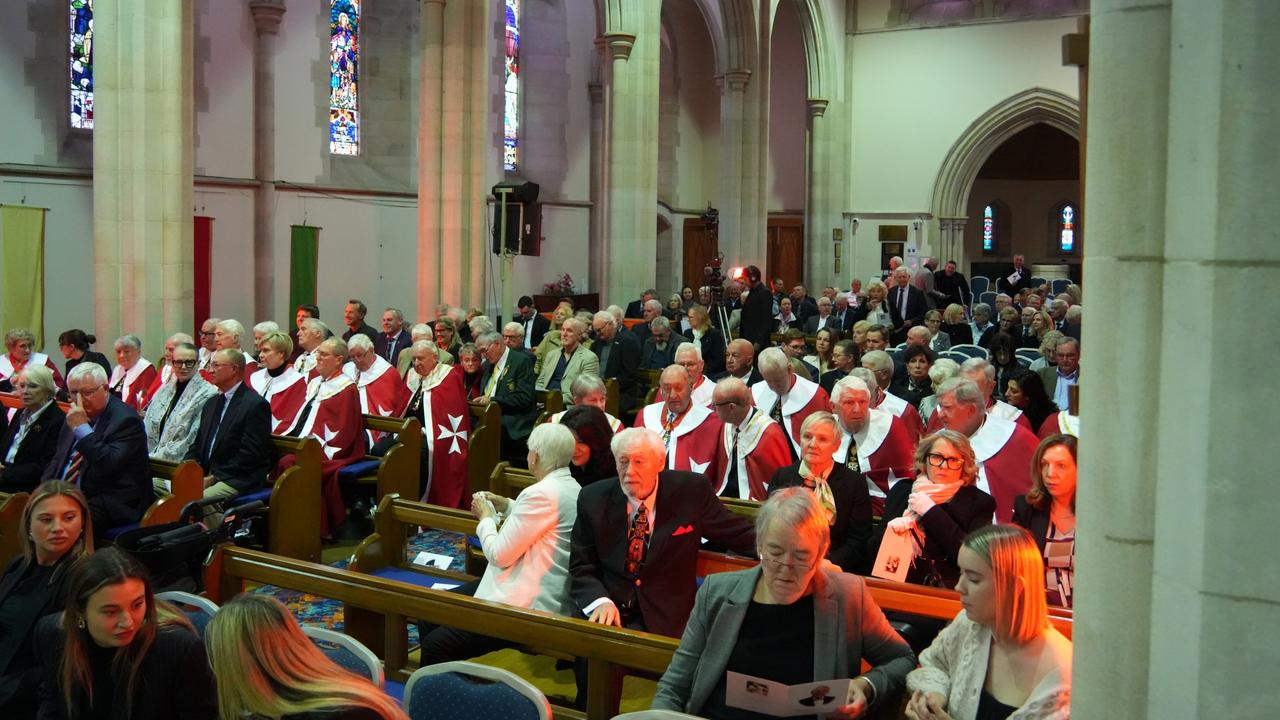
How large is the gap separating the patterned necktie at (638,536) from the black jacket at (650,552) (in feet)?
0.06

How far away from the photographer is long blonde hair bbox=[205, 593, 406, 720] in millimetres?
2795

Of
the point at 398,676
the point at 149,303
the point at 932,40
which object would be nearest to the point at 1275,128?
the point at 398,676

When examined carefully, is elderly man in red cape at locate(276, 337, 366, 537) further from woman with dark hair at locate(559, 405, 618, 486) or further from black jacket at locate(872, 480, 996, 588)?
black jacket at locate(872, 480, 996, 588)

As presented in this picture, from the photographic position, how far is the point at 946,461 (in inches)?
181

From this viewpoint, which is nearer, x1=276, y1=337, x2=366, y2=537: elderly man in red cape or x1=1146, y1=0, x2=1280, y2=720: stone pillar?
x1=1146, y1=0, x2=1280, y2=720: stone pillar

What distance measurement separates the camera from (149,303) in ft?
32.9

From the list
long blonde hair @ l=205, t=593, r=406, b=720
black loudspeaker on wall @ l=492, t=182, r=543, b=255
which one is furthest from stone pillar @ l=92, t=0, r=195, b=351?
long blonde hair @ l=205, t=593, r=406, b=720

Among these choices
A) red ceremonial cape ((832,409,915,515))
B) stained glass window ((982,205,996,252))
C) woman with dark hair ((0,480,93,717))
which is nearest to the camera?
woman with dark hair ((0,480,93,717))

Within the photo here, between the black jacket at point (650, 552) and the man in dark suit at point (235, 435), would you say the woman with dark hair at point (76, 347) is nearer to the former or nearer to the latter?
the man in dark suit at point (235, 435)

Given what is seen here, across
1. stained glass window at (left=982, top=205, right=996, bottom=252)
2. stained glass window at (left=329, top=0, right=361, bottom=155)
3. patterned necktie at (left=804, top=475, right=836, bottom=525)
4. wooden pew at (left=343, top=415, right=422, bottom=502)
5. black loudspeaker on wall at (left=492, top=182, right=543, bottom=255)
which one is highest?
stained glass window at (left=329, top=0, right=361, bottom=155)

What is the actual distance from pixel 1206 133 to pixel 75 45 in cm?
1530

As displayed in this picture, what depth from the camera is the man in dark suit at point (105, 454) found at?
245 inches

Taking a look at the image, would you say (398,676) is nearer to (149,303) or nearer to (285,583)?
(285,583)

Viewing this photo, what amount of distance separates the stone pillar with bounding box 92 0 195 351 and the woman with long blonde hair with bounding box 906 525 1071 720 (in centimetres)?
857
